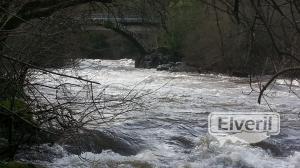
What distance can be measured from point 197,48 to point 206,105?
62.1 ft

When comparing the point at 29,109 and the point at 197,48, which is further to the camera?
the point at 197,48

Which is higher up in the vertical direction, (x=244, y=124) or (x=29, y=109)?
(x=29, y=109)

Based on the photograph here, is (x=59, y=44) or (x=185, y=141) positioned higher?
(x=59, y=44)

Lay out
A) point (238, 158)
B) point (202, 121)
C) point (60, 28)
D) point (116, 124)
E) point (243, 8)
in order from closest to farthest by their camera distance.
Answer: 1. point (243, 8)
2. point (60, 28)
3. point (238, 158)
4. point (116, 124)
5. point (202, 121)

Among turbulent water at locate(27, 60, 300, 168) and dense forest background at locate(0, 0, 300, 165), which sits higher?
dense forest background at locate(0, 0, 300, 165)

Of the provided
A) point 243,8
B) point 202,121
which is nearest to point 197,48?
point 202,121

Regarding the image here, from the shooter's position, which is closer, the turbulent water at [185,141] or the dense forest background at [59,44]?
the dense forest background at [59,44]

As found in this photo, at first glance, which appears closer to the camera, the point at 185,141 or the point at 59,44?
the point at 59,44

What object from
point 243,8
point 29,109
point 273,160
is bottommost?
point 273,160

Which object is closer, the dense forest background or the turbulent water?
the dense forest background

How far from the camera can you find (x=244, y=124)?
33.8 feet

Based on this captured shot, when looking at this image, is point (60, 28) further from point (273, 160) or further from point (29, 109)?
point (273, 160)

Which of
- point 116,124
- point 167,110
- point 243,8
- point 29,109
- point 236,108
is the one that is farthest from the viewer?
point 236,108

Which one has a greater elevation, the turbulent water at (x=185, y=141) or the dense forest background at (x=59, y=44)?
the dense forest background at (x=59, y=44)
